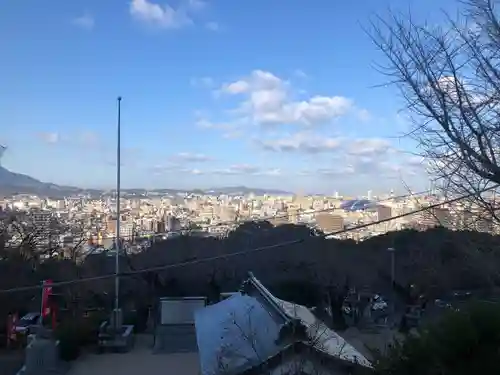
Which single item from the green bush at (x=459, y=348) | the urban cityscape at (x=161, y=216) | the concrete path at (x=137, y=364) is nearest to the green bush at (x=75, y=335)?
the concrete path at (x=137, y=364)

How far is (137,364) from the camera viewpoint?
53.1 feet

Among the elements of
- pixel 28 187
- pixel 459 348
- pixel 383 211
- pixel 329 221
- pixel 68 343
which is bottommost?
pixel 68 343

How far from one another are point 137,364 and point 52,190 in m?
26.6

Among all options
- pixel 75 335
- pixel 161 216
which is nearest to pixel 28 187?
pixel 161 216

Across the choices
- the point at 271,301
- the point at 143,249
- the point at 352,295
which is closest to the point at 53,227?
the point at 143,249

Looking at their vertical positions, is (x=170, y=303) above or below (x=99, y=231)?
below

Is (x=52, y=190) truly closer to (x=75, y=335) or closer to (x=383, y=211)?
(x=75, y=335)

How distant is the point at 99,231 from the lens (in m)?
28.2

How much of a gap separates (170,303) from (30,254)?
8.45 meters

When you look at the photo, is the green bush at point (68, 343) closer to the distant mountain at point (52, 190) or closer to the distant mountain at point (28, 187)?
the distant mountain at point (52, 190)

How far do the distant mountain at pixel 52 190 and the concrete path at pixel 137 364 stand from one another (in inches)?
606

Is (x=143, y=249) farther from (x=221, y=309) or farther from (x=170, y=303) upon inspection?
(x=221, y=309)

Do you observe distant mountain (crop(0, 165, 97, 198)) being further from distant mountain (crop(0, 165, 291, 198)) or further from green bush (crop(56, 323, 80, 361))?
green bush (crop(56, 323, 80, 361))

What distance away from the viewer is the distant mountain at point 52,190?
Result: 35.2 m
